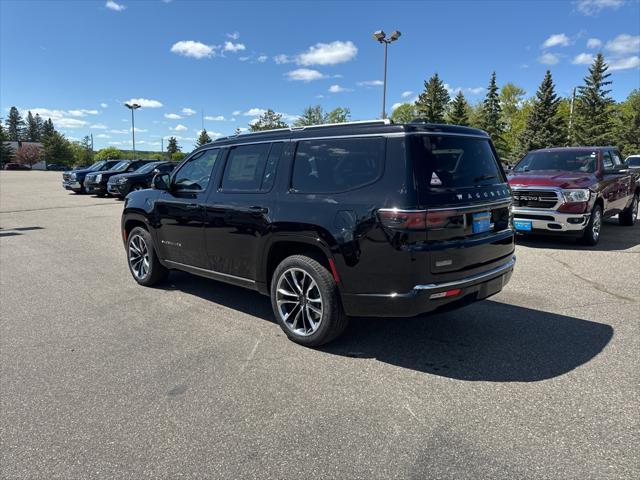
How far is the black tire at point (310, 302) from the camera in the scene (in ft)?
12.6

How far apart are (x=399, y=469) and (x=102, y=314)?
3.95 m

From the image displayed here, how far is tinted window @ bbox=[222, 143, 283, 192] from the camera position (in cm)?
443

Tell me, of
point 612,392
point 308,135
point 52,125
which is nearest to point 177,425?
point 308,135

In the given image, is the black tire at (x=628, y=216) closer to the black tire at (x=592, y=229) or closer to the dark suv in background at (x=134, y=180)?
the black tire at (x=592, y=229)

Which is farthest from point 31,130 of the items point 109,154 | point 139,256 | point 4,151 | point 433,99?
point 139,256

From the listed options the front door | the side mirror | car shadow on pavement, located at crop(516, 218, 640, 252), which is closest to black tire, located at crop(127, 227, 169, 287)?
the front door

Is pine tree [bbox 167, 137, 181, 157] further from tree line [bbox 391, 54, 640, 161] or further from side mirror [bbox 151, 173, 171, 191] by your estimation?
side mirror [bbox 151, 173, 171, 191]

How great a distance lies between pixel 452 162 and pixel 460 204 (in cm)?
39

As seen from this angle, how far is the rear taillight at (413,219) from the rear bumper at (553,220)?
19.5 ft

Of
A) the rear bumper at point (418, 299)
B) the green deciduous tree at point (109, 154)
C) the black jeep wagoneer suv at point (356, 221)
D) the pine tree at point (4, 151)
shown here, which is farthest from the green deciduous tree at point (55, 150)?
the rear bumper at point (418, 299)

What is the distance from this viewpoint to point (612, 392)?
127 inches

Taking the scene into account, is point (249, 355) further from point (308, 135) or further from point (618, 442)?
point (618, 442)

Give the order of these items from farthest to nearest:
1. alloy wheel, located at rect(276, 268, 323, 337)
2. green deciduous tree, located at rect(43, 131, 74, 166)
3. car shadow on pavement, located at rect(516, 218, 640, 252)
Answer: green deciduous tree, located at rect(43, 131, 74, 166), car shadow on pavement, located at rect(516, 218, 640, 252), alloy wheel, located at rect(276, 268, 323, 337)

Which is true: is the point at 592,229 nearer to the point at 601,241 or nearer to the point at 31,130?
the point at 601,241
